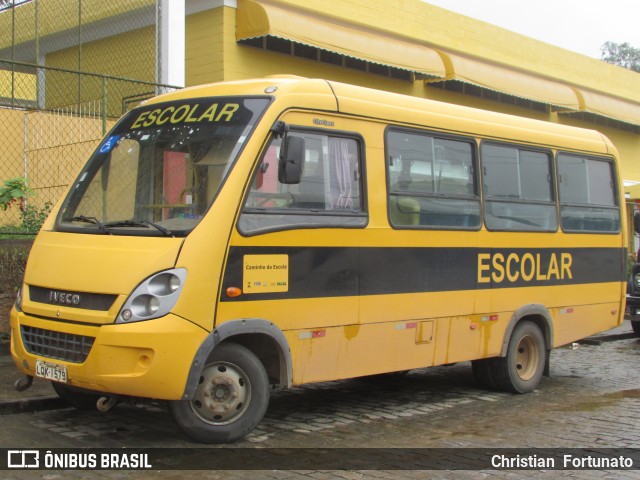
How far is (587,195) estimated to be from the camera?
34.8 feet

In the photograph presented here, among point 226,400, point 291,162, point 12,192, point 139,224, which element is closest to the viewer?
point 226,400

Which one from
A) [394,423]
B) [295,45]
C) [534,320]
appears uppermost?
[295,45]

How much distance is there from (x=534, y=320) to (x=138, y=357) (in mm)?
5325

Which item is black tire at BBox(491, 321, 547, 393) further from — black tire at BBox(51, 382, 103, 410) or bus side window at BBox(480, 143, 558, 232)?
black tire at BBox(51, 382, 103, 410)

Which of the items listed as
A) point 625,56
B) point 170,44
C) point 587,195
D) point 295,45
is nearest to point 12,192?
point 170,44

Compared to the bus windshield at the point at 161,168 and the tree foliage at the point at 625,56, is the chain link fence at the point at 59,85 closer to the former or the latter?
the bus windshield at the point at 161,168

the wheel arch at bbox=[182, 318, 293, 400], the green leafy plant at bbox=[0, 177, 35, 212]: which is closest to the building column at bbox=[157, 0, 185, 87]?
the green leafy plant at bbox=[0, 177, 35, 212]

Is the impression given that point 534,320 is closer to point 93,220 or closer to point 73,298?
point 93,220

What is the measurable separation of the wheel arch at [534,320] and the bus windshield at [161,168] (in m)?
4.01

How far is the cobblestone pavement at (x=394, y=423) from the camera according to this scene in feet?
20.5

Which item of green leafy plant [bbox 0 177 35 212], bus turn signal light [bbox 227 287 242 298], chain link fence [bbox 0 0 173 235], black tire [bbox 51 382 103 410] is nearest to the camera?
bus turn signal light [bbox 227 287 242 298]

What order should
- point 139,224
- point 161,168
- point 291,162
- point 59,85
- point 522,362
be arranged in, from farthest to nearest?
point 59,85 → point 522,362 → point 161,168 → point 291,162 → point 139,224

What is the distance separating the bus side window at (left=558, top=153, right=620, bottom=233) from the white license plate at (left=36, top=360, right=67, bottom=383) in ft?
20.3

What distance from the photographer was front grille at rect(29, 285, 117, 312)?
6.25m
